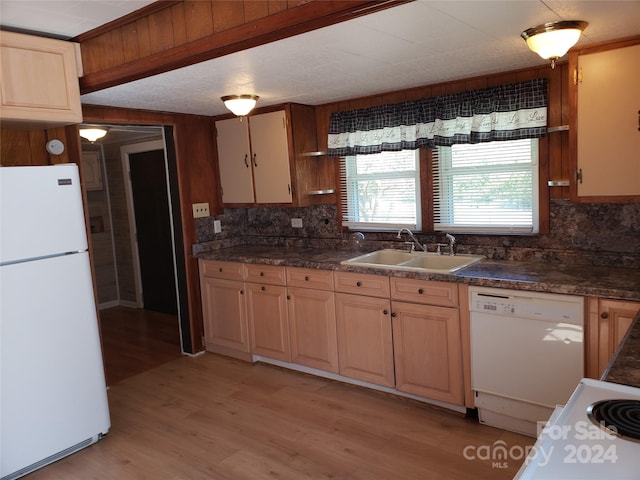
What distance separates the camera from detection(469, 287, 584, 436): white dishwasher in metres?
2.54

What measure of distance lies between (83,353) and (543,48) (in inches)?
113

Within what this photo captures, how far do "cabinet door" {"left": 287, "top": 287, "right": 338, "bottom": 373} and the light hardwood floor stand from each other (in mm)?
166

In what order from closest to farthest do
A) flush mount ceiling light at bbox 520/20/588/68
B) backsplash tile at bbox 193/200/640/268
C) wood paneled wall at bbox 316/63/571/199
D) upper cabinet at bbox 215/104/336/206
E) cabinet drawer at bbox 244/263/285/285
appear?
flush mount ceiling light at bbox 520/20/588/68 → backsplash tile at bbox 193/200/640/268 → wood paneled wall at bbox 316/63/571/199 → cabinet drawer at bbox 244/263/285/285 → upper cabinet at bbox 215/104/336/206

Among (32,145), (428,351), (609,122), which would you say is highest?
(32,145)

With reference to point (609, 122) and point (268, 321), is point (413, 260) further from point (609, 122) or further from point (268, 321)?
point (609, 122)

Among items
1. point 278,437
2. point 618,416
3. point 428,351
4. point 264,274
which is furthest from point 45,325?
point 618,416

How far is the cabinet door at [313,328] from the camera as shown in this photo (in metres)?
3.56

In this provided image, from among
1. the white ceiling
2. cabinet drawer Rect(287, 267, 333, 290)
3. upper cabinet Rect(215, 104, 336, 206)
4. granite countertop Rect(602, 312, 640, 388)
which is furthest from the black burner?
upper cabinet Rect(215, 104, 336, 206)

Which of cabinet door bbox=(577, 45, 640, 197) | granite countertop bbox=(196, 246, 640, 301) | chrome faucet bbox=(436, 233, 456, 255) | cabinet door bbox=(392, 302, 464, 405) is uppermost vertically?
cabinet door bbox=(577, 45, 640, 197)

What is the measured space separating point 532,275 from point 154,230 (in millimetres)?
4283

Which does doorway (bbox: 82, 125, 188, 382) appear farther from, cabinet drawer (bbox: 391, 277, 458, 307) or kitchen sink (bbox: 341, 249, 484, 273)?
cabinet drawer (bbox: 391, 277, 458, 307)

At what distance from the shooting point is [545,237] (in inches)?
124

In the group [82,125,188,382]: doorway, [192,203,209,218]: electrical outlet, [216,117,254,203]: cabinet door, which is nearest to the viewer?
[216,117,254,203]: cabinet door

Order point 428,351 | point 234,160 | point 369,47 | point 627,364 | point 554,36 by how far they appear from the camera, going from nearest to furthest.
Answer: point 627,364 → point 554,36 → point 369,47 → point 428,351 → point 234,160
